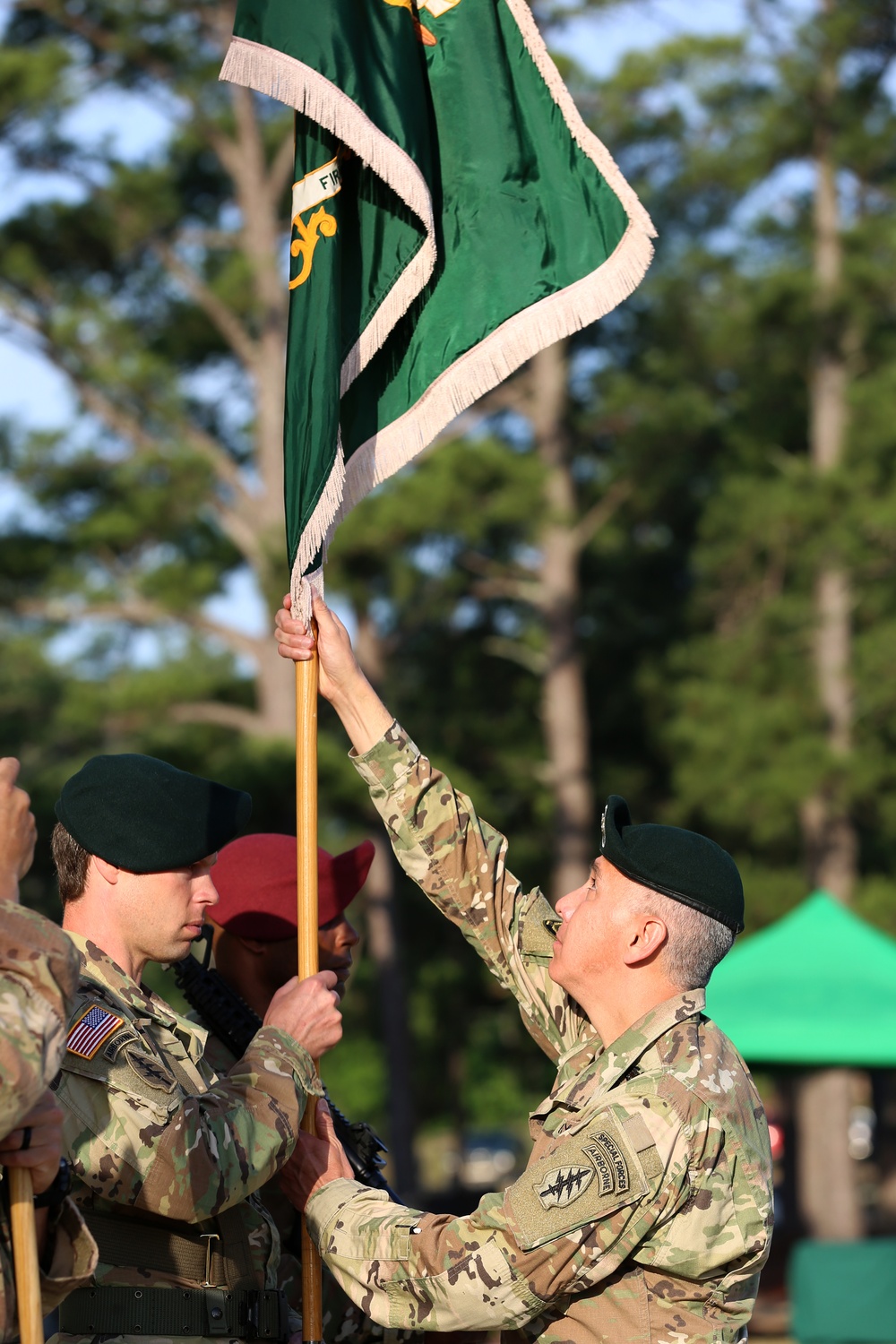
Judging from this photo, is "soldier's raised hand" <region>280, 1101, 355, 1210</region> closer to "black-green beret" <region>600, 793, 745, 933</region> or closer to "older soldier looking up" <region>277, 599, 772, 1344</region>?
"older soldier looking up" <region>277, 599, 772, 1344</region>

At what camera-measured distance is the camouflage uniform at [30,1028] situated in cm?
237

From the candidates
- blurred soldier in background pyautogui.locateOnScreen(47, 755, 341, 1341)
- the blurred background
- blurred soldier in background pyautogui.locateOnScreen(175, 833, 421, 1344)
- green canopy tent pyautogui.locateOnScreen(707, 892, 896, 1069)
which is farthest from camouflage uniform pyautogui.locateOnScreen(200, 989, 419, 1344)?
the blurred background

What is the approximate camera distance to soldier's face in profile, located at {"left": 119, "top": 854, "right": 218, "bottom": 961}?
11.0 feet

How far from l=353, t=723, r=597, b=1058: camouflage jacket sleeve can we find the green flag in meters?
0.49

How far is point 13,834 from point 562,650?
1804cm

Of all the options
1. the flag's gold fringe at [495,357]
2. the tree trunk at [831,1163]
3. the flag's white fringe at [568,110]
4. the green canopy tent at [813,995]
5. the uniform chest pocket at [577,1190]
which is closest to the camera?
the uniform chest pocket at [577,1190]

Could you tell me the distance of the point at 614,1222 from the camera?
2922 millimetres

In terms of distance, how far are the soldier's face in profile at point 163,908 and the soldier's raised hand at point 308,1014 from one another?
0.22m

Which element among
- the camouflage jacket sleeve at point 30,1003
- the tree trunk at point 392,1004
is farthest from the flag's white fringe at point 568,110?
the tree trunk at point 392,1004

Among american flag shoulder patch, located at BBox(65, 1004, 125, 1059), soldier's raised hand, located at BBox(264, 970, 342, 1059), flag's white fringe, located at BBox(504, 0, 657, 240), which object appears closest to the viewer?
american flag shoulder patch, located at BBox(65, 1004, 125, 1059)

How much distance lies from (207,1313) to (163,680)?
642 inches

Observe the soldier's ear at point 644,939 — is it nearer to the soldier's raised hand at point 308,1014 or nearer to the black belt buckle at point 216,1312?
the soldier's raised hand at point 308,1014

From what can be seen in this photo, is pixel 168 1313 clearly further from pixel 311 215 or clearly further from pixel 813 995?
pixel 813 995

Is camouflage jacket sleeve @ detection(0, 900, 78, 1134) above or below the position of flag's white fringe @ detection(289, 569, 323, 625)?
above
